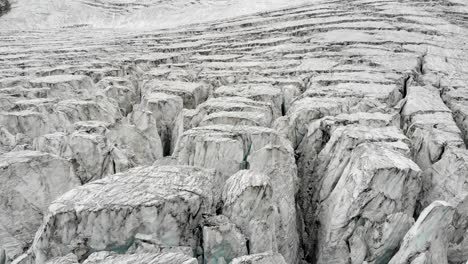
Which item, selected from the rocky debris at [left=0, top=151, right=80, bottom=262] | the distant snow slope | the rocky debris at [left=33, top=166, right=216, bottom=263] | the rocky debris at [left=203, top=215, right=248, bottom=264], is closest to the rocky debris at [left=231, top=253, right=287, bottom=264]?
the rocky debris at [left=203, top=215, right=248, bottom=264]

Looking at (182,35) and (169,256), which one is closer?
(169,256)

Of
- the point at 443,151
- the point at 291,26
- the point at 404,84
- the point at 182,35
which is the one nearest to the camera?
the point at 443,151

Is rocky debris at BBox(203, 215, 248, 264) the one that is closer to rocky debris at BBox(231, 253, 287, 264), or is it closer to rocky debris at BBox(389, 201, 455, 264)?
rocky debris at BBox(231, 253, 287, 264)

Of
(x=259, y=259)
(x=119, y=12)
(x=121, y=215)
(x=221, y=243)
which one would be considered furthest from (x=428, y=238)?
(x=119, y=12)

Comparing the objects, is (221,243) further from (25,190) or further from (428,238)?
(25,190)

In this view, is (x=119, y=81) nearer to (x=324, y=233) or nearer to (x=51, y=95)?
(x=51, y=95)

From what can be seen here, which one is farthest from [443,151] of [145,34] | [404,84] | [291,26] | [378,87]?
[145,34]

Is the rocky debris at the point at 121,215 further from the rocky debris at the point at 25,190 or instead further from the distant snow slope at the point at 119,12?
the distant snow slope at the point at 119,12
